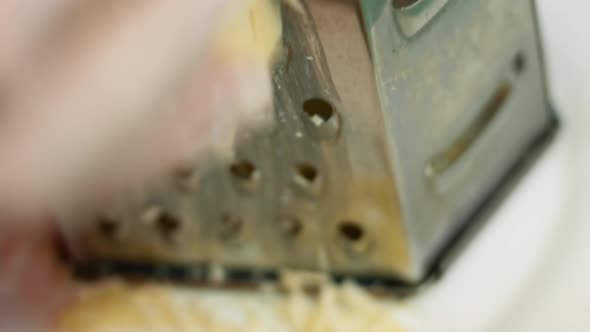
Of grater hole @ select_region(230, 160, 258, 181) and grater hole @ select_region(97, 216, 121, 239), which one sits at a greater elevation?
grater hole @ select_region(230, 160, 258, 181)

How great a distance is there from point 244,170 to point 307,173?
42 millimetres

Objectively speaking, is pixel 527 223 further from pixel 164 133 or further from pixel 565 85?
pixel 164 133

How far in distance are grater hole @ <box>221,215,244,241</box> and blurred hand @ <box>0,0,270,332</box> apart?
8 cm

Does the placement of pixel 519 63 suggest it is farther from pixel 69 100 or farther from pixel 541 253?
pixel 69 100

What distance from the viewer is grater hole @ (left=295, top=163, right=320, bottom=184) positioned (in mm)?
538

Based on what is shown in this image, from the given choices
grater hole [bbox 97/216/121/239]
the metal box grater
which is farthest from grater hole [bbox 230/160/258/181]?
grater hole [bbox 97/216/121/239]

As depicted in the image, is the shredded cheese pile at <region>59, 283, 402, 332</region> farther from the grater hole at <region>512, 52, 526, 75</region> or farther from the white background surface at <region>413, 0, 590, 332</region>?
the grater hole at <region>512, 52, 526, 75</region>

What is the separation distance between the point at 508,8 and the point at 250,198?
19 cm

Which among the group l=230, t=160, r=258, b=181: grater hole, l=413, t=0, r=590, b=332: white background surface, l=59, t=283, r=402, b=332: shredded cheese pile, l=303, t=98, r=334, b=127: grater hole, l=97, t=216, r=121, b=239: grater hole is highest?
l=303, t=98, r=334, b=127: grater hole

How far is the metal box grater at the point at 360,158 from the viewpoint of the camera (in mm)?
462

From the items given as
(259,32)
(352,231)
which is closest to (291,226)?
(352,231)

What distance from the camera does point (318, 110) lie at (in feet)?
1.61

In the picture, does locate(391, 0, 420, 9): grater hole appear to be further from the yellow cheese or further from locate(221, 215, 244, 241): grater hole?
locate(221, 215, 244, 241): grater hole

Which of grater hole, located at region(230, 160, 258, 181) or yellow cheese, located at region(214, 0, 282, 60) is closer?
yellow cheese, located at region(214, 0, 282, 60)
